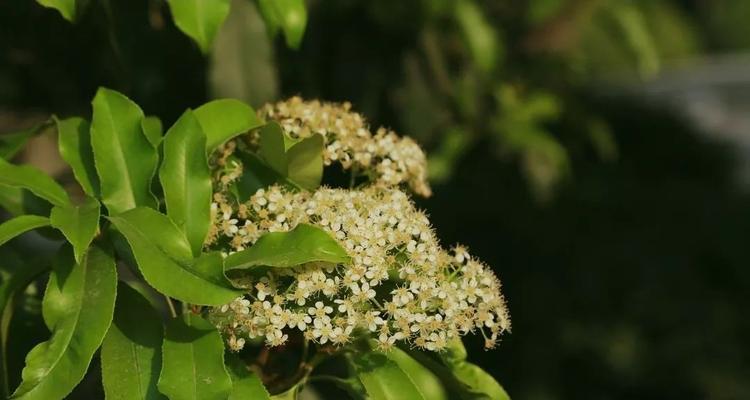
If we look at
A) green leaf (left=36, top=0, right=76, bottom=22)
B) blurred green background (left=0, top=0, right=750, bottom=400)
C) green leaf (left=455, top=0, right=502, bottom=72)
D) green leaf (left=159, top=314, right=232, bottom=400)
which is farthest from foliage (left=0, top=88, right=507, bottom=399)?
green leaf (left=455, top=0, right=502, bottom=72)

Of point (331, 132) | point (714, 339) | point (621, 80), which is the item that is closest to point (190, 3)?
point (331, 132)

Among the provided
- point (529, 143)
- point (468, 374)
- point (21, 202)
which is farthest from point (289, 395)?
point (529, 143)

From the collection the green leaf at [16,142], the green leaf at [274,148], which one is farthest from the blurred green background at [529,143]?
the green leaf at [274,148]

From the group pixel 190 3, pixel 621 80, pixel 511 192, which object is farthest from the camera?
pixel 621 80

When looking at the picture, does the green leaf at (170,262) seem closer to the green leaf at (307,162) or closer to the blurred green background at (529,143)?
the green leaf at (307,162)

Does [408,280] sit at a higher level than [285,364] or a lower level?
higher

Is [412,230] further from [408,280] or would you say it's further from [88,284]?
[88,284]

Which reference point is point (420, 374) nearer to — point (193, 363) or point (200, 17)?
point (193, 363)
